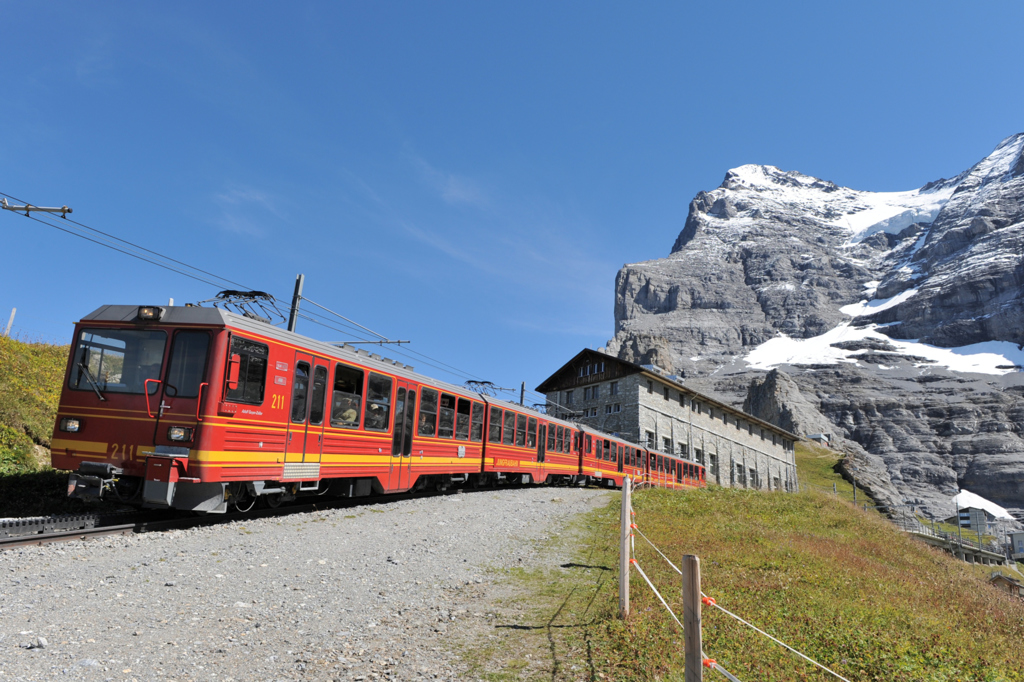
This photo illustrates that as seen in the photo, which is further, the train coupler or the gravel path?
the train coupler

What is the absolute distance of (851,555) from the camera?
37.0 ft

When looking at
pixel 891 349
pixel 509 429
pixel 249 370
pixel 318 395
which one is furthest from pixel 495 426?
pixel 891 349

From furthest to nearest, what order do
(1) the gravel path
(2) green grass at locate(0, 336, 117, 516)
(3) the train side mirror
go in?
(2) green grass at locate(0, 336, 117, 516) → (3) the train side mirror → (1) the gravel path

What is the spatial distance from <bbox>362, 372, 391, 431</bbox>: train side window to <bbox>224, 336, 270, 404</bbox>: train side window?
120 inches

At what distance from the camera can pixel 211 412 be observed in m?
8.95

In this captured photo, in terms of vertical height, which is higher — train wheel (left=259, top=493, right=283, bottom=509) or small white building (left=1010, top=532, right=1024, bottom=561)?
train wheel (left=259, top=493, right=283, bottom=509)

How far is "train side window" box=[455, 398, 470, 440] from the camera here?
55.8 ft

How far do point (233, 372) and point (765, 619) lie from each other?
847 centimetres

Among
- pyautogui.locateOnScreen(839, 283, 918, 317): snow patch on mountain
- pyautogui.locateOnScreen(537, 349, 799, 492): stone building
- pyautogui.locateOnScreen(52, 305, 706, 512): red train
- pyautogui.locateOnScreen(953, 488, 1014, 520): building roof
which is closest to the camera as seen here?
pyautogui.locateOnScreen(52, 305, 706, 512): red train

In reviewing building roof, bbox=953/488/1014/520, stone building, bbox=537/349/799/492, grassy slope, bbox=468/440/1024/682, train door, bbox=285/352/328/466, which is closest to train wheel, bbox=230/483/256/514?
train door, bbox=285/352/328/466

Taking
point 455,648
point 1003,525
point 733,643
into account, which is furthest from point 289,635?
point 1003,525

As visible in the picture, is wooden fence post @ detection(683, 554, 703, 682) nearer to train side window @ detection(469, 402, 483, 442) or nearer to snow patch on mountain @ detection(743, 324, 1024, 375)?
train side window @ detection(469, 402, 483, 442)

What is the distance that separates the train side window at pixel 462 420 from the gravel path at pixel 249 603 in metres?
7.17

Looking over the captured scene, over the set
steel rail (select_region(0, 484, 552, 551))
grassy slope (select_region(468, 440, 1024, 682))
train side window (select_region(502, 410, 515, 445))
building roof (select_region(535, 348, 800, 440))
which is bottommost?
grassy slope (select_region(468, 440, 1024, 682))
